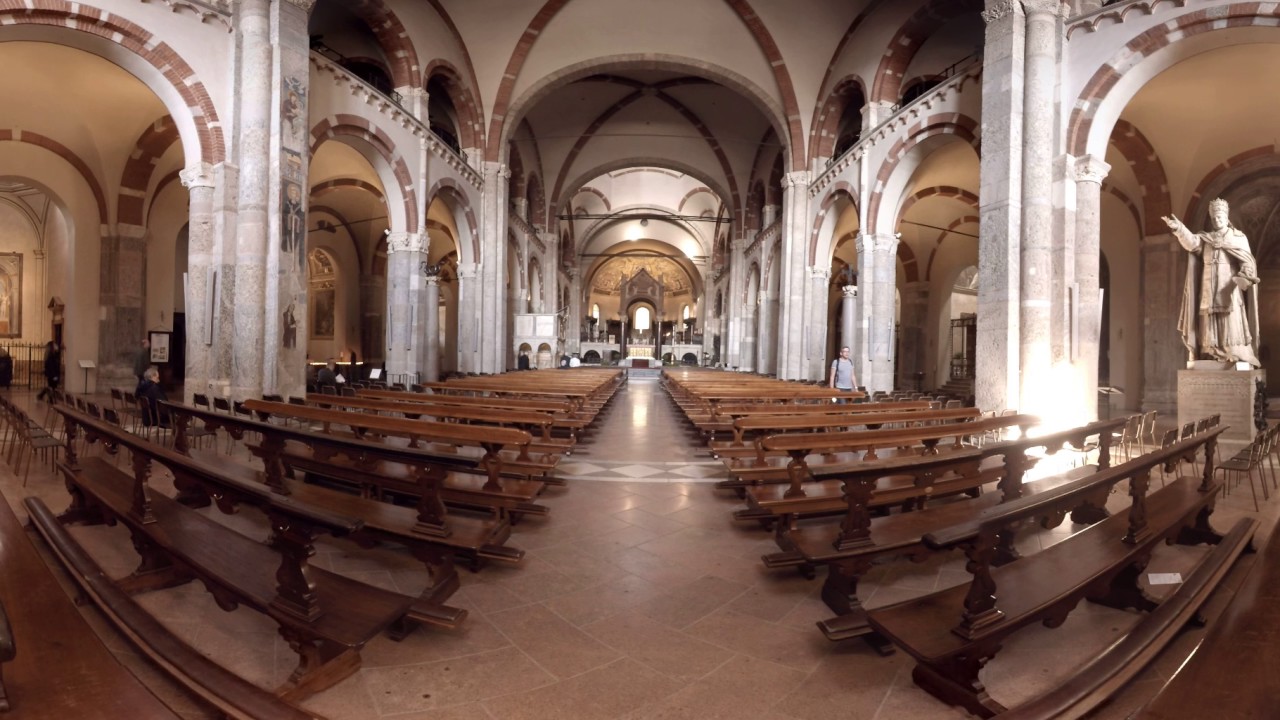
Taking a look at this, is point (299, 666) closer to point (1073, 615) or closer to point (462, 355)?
point (1073, 615)

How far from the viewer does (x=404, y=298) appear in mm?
13266

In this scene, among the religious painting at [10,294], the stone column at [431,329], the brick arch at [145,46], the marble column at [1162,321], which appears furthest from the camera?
the religious painting at [10,294]

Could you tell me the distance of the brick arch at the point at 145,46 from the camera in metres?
7.27

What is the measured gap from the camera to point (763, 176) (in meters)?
24.0

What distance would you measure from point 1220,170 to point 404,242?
1782 centimetres

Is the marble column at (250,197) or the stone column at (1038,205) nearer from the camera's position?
the stone column at (1038,205)

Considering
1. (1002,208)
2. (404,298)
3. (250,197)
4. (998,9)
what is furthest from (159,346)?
(998,9)

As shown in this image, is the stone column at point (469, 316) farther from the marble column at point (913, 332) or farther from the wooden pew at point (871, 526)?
the marble column at point (913, 332)

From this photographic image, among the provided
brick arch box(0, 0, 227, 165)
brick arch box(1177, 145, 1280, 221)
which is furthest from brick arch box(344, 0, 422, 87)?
brick arch box(1177, 145, 1280, 221)

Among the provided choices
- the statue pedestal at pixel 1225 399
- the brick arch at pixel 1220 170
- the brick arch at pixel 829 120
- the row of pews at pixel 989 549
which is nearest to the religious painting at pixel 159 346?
the row of pews at pixel 989 549

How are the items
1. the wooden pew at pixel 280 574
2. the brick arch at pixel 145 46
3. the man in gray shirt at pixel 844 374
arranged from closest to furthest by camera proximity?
the wooden pew at pixel 280 574 < the brick arch at pixel 145 46 < the man in gray shirt at pixel 844 374

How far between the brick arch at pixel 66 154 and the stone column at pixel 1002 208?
18596 mm

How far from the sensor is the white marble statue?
27.4 ft

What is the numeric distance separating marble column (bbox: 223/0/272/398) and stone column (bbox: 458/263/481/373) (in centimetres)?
803
